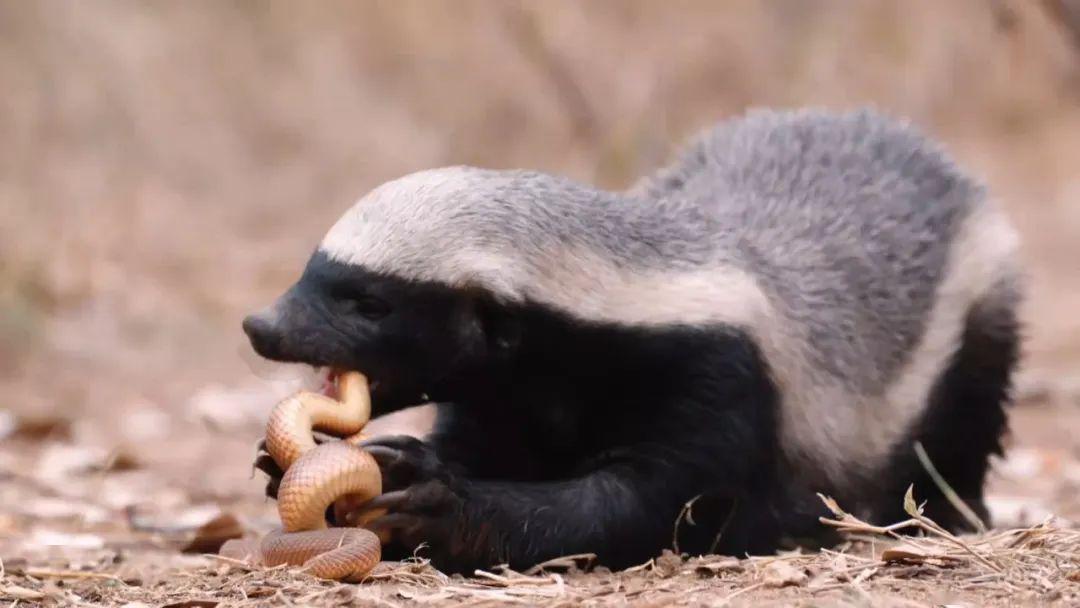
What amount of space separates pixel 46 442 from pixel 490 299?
4763mm

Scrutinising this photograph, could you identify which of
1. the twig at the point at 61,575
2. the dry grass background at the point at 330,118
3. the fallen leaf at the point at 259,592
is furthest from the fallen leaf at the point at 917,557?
the dry grass background at the point at 330,118

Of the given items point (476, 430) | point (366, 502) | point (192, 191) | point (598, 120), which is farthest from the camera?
point (598, 120)

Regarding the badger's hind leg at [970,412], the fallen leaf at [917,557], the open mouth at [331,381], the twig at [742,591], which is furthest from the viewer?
the badger's hind leg at [970,412]

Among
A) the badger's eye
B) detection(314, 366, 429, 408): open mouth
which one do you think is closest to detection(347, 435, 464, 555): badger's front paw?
detection(314, 366, 429, 408): open mouth

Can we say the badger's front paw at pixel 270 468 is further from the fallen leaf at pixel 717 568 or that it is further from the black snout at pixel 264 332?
the fallen leaf at pixel 717 568

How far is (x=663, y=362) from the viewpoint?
13.9ft

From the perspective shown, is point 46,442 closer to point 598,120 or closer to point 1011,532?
point 1011,532

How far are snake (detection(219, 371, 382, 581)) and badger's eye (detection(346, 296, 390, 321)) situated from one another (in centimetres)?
21

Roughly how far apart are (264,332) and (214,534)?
1.43 meters

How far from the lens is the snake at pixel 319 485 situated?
3.68m

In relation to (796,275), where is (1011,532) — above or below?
below

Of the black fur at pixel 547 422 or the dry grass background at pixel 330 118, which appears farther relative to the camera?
the dry grass background at pixel 330 118

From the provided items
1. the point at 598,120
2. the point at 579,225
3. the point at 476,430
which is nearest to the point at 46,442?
the point at 476,430

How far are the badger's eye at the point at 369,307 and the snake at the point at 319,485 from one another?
215 mm
